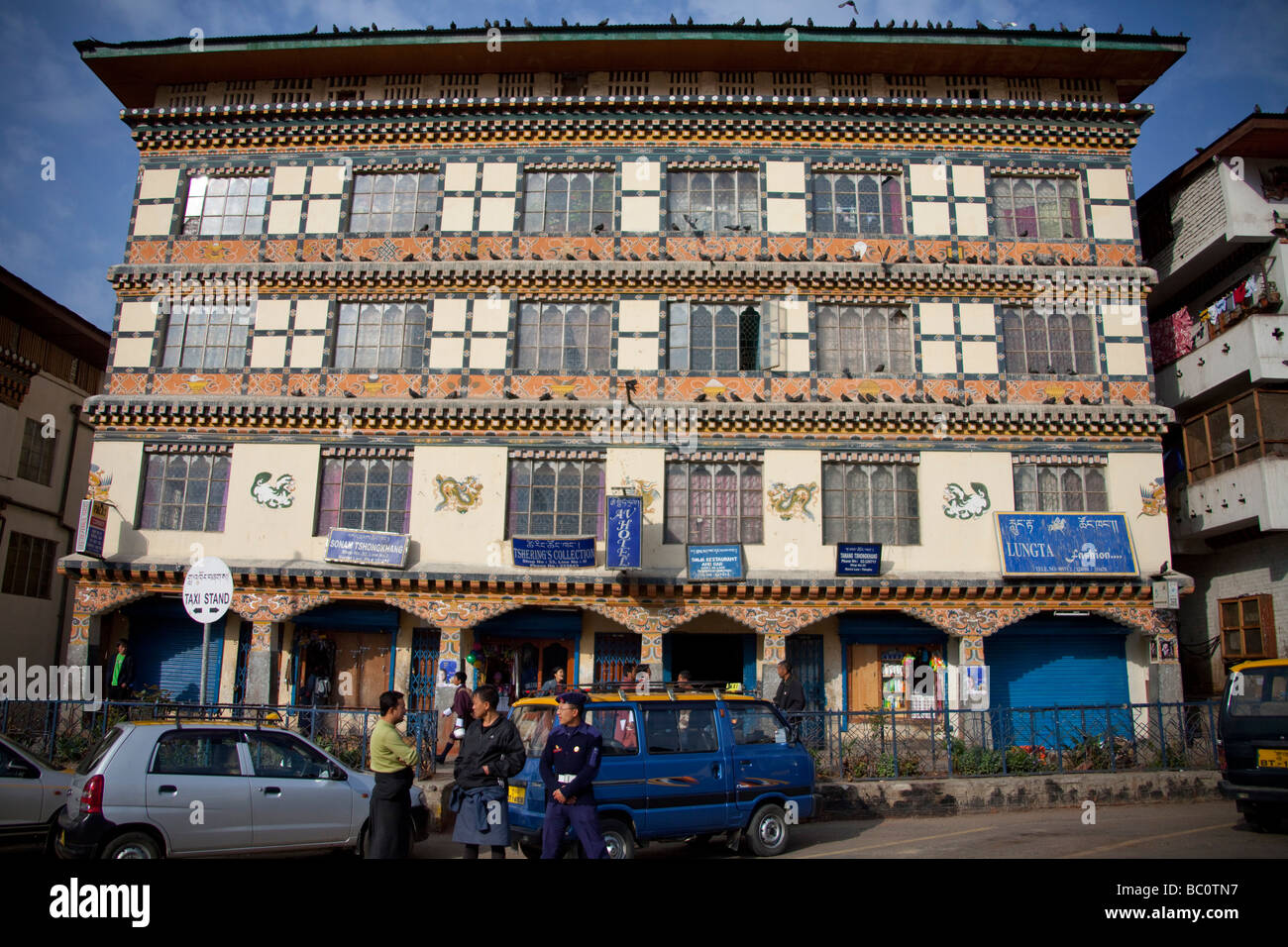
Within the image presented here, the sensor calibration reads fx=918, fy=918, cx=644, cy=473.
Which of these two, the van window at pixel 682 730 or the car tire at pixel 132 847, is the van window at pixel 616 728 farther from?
the car tire at pixel 132 847

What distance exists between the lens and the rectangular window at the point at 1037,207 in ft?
83.1

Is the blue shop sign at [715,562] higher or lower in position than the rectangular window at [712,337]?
lower

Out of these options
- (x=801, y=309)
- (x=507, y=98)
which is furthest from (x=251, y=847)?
(x=507, y=98)

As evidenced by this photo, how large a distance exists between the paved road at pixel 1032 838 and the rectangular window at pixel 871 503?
26.1 ft

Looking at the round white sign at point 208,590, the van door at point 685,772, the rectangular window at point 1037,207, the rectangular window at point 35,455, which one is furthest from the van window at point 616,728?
the rectangular window at point 35,455

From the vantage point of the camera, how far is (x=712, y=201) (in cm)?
2542

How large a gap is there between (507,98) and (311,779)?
19808 mm

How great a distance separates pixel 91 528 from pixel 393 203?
1157 cm

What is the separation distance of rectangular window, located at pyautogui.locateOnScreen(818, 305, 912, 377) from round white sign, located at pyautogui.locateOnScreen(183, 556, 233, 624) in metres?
→ 15.2

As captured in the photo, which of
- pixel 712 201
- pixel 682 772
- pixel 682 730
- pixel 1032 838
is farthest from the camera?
pixel 712 201

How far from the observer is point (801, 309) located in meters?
24.6

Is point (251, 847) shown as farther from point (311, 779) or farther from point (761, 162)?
point (761, 162)

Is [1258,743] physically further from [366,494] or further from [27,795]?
[366,494]

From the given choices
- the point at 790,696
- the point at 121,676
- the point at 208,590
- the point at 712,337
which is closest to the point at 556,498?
the point at 712,337
